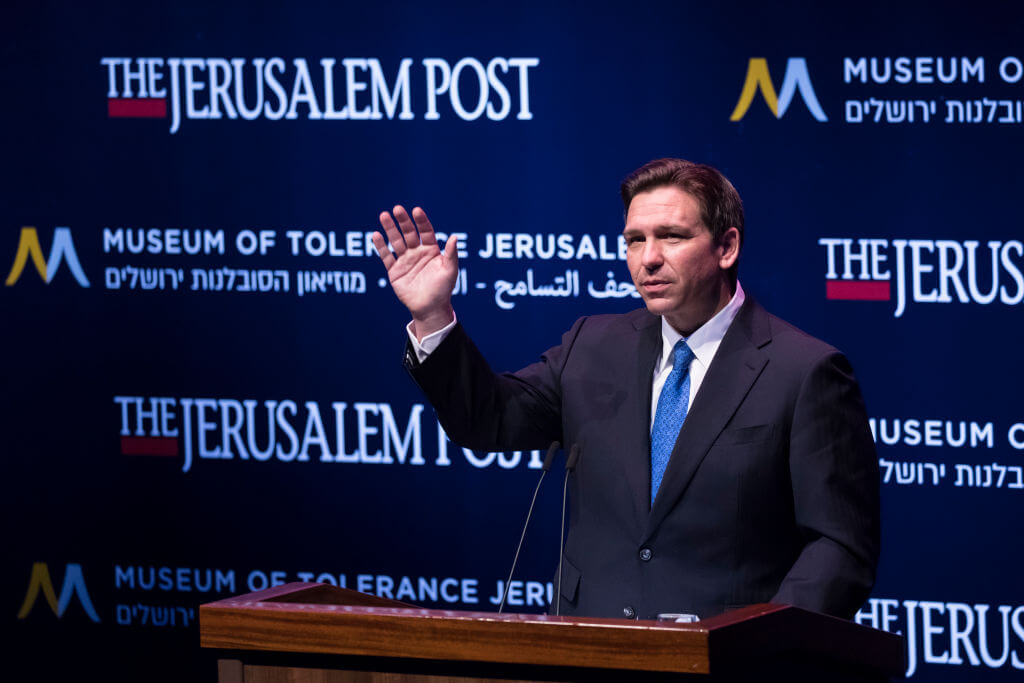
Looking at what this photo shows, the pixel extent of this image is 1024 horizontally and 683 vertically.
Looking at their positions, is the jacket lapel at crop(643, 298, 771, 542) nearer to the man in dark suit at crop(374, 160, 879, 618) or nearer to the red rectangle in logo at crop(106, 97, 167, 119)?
the man in dark suit at crop(374, 160, 879, 618)

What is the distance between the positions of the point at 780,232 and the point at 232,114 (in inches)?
68.0

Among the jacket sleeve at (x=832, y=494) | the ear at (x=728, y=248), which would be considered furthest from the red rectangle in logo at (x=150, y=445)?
the jacket sleeve at (x=832, y=494)

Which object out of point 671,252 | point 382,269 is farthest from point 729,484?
point 382,269

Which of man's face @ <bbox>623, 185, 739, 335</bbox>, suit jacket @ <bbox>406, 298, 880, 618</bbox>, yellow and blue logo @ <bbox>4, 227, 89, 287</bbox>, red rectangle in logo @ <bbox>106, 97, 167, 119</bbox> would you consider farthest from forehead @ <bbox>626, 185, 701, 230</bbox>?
yellow and blue logo @ <bbox>4, 227, 89, 287</bbox>

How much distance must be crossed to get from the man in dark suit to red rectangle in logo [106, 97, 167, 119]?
2010mm

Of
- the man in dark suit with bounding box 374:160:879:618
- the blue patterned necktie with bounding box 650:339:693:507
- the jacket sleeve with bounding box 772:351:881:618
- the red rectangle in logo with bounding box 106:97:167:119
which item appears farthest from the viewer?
the red rectangle in logo with bounding box 106:97:167:119

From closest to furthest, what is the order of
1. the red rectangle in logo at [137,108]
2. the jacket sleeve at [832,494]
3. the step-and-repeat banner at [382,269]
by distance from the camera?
1. the jacket sleeve at [832,494]
2. the step-and-repeat banner at [382,269]
3. the red rectangle in logo at [137,108]

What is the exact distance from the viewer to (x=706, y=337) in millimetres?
2590

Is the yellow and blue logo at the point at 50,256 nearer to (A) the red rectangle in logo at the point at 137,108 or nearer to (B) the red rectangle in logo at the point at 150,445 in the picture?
(A) the red rectangle in logo at the point at 137,108

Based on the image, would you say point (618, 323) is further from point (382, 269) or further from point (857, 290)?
point (382, 269)

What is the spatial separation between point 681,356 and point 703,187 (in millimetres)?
318

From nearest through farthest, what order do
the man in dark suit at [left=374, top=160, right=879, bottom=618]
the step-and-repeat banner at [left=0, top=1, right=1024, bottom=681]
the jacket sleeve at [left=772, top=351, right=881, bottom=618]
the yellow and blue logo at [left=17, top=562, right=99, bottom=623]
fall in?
the jacket sleeve at [left=772, top=351, right=881, bottom=618] < the man in dark suit at [left=374, top=160, right=879, bottom=618] < the step-and-repeat banner at [left=0, top=1, right=1024, bottom=681] < the yellow and blue logo at [left=17, top=562, right=99, bottom=623]

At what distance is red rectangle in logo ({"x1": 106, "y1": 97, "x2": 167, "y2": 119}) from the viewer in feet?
14.2

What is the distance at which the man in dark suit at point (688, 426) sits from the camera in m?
2.39
